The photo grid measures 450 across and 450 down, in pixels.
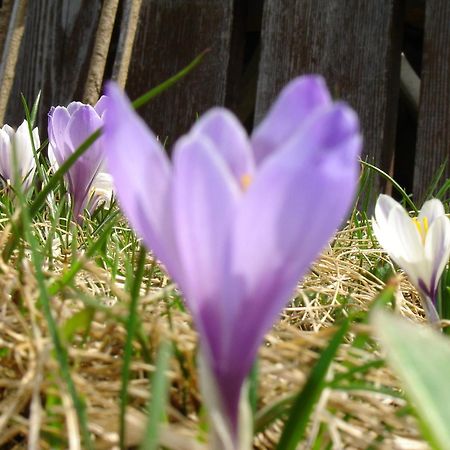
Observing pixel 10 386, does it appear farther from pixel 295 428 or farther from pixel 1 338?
pixel 295 428

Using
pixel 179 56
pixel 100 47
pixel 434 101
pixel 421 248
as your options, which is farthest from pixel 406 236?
pixel 179 56

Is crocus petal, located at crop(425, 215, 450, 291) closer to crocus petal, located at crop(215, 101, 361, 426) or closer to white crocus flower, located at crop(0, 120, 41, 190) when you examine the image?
crocus petal, located at crop(215, 101, 361, 426)

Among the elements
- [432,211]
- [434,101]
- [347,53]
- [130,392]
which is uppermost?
[347,53]

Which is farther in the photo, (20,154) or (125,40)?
(125,40)

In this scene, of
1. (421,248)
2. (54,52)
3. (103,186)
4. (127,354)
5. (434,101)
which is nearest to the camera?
(127,354)

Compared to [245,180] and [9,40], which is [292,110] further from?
[9,40]

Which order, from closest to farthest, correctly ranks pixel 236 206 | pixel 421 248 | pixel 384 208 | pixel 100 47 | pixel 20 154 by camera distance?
pixel 236 206 → pixel 421 248 → pixel 384 208 → pixel 20 154 → pixel 100 47

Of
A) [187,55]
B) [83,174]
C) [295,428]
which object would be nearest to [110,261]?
[83,174]

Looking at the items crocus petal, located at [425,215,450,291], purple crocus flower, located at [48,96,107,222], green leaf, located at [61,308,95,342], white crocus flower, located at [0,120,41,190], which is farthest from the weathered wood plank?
green leaf, located at [61,308,95,342]

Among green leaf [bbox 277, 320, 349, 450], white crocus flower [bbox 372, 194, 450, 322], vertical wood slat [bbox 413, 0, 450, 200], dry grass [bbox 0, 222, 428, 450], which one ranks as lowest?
dry grass [bbox 0, 222, 428, 450]
